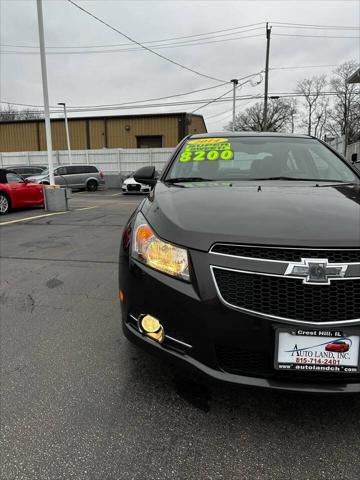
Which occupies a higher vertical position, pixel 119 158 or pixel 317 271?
pixel 119 158

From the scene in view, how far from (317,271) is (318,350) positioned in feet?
1.12

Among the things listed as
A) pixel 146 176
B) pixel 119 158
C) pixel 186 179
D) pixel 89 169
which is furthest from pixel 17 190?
pixel 119 158

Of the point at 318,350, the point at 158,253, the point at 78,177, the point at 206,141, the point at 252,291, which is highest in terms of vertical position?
the point at 206,141

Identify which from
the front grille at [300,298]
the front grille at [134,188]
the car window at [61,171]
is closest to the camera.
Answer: the front grille at [300,298]

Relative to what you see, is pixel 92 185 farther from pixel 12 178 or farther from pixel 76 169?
pixel 12 178

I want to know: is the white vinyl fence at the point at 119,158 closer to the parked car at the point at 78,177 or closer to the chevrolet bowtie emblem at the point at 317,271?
the parked car at the point at 78,177

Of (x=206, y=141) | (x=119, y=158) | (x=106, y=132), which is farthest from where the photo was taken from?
(x=106, y=132)

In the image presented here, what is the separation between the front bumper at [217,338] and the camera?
1.60 metres

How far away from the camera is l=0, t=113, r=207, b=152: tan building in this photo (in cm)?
3281

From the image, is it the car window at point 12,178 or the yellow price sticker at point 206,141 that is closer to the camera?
the yellow price sticker at point 206,141

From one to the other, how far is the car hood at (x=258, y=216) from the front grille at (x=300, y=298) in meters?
0.17

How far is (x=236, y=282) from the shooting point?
162 centimetres

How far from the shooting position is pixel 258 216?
1.81 meters

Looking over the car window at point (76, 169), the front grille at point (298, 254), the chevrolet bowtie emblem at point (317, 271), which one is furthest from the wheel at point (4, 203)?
the car window at point (76, 169)
